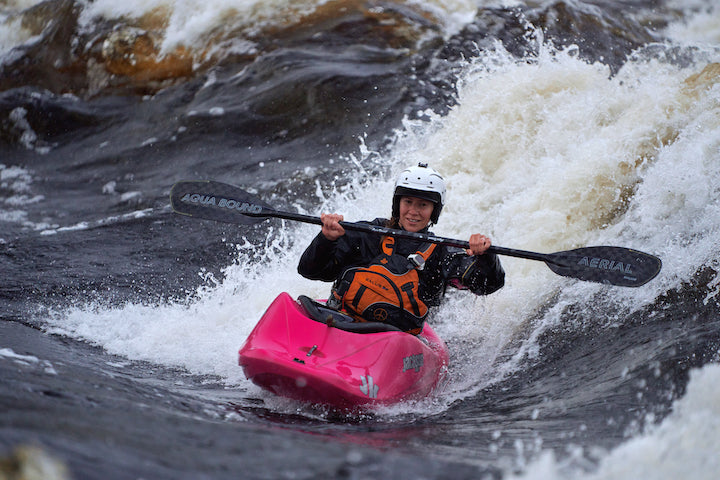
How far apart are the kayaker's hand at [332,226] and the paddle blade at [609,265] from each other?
3.92 ft

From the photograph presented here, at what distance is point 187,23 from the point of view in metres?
11.0

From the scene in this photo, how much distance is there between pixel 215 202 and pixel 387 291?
1.38 metres

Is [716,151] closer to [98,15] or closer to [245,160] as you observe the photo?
[245,160]

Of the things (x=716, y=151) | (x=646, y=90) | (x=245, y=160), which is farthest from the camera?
(x=245, y=160)

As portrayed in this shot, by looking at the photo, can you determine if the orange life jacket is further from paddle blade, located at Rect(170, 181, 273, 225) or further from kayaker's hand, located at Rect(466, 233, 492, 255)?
paddle blade, located at Rect(170, 181, 273, 225)

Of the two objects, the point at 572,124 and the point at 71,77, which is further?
the point at 71,77

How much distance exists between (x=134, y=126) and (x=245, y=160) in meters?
2.18

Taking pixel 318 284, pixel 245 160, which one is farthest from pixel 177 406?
pixel 245 160

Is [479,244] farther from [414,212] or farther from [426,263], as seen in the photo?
[414,212]

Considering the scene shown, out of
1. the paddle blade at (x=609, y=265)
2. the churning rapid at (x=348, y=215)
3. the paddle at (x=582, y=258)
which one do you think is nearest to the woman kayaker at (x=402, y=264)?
the paddle at (x=582, y=258)

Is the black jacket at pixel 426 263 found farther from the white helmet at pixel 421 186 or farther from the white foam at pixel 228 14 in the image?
the white foam at pixel 228 14

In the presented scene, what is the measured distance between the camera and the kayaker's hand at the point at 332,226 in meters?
4.03

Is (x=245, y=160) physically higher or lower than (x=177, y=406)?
higher

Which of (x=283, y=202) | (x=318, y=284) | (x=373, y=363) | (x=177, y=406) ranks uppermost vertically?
(x=283, y=202)
